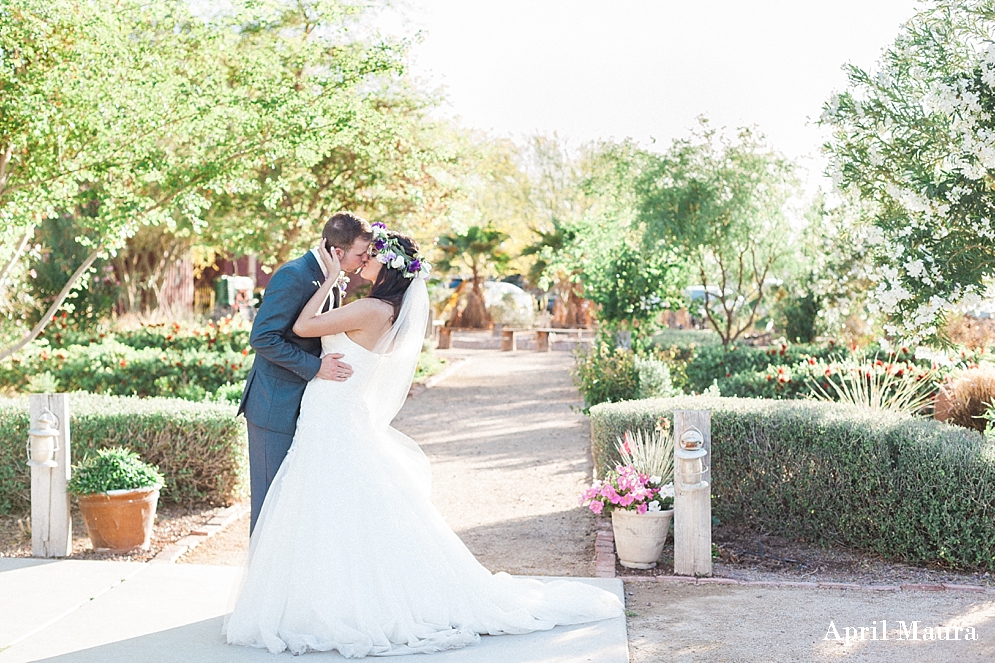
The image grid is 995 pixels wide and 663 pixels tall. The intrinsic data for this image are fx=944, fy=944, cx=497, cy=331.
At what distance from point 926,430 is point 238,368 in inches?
309

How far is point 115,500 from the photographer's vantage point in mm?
5949

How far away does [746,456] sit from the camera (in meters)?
6.46

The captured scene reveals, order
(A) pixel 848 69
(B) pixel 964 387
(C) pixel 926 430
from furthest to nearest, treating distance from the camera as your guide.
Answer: (B) pixel 964 387, (A) pixel 848 69, (C) pixel 926 430

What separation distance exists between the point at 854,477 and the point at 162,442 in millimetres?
4827

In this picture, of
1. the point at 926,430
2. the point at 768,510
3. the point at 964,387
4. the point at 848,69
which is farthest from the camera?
the point at 964,387

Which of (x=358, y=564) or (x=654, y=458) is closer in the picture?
(x=358, y=564)

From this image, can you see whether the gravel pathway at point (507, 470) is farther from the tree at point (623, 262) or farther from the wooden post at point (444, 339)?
the wooden post at point (444, 339)

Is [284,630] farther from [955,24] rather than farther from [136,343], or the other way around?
[136,343]

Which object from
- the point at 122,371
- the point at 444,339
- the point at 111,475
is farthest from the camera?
the point at 444,339

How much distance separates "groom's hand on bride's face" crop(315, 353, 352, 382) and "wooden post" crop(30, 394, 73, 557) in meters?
2.27

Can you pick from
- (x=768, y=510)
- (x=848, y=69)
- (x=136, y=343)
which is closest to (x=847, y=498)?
(x=768, y=510)

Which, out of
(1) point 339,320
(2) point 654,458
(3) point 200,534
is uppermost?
(1) point 339,320

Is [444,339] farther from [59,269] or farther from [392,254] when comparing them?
[392,254]

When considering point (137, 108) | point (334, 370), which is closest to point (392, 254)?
point (334, 370)
